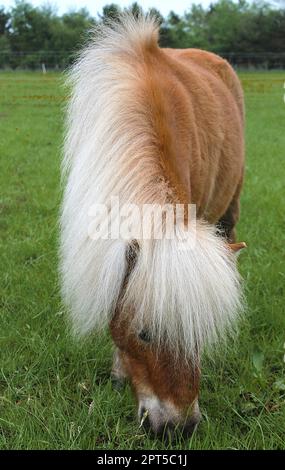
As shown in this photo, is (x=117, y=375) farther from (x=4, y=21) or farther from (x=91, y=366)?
(x=4, y=21)

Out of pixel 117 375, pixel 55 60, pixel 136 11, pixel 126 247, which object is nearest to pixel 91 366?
pixel 117 375

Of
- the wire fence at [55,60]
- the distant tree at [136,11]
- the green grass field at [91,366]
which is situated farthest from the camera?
the wire fence at [55,60]

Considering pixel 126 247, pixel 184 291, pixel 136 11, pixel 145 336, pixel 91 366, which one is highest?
pixel 136 11

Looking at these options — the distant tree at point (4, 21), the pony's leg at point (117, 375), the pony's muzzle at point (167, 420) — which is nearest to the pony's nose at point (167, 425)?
the pony's muzzle at point (167, 420)

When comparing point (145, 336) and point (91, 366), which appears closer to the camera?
point (145, 336)

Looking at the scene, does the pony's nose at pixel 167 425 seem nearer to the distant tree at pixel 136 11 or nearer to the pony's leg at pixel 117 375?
the pony's leg at pixel 117 375

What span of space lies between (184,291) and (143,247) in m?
0.22

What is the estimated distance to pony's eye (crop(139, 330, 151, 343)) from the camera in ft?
7.23

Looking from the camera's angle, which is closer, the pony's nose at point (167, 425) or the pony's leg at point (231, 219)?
the pony's nose at point (167, 425)

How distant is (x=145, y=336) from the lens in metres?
2.22

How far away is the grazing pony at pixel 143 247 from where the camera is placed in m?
2.09

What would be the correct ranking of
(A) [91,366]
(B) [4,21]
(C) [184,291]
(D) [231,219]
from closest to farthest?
(C) [184,291] < (A) [91,366] < (D) [231,219] < (B) [4,21]

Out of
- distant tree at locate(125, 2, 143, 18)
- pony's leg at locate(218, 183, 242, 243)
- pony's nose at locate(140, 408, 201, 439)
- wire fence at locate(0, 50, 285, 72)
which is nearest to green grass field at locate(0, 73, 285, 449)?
pony's nose at locate(140, 408, 201, 439)

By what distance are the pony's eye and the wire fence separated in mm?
32765
